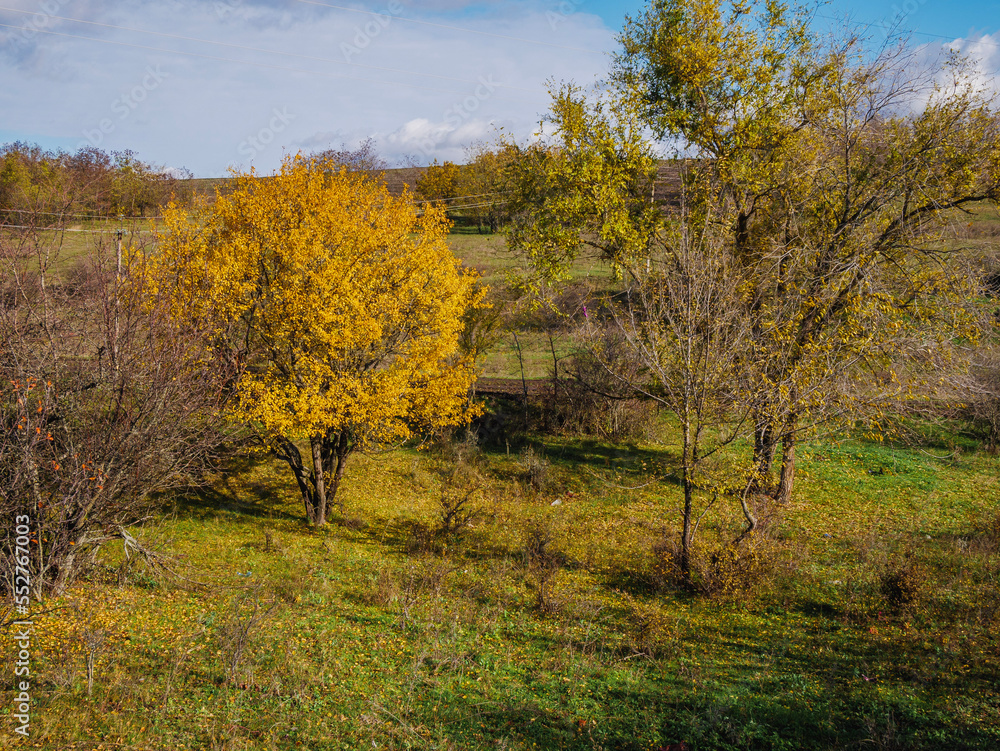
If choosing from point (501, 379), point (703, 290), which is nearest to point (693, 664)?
point (703, 290)

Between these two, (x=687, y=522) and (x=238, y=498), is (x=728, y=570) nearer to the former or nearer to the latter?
(x=687, y=522)

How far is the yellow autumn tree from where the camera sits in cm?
1220

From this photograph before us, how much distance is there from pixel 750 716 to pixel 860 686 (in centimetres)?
186

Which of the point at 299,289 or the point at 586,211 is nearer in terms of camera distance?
the point at 299,289

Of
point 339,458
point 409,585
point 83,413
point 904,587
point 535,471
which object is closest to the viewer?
point 83,413

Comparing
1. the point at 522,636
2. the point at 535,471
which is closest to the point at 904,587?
the point at 522,636

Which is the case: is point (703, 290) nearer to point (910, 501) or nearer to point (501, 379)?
point (910, 501)

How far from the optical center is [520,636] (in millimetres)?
9383

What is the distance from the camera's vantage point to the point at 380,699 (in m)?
7.14

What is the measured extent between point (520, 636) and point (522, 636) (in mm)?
32

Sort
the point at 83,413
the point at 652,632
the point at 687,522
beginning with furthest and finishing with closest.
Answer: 1. the point at 687,522
2. the point at 652,632
3. the point at 83,413

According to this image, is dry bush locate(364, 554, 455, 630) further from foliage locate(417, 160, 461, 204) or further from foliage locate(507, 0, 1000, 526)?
foliage locate(417, 160, 461, 204)

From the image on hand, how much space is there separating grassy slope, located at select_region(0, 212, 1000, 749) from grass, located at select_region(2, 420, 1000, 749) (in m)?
0.04

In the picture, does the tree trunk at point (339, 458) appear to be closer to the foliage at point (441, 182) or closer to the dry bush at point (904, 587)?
the dry bush at point (904, 587)
